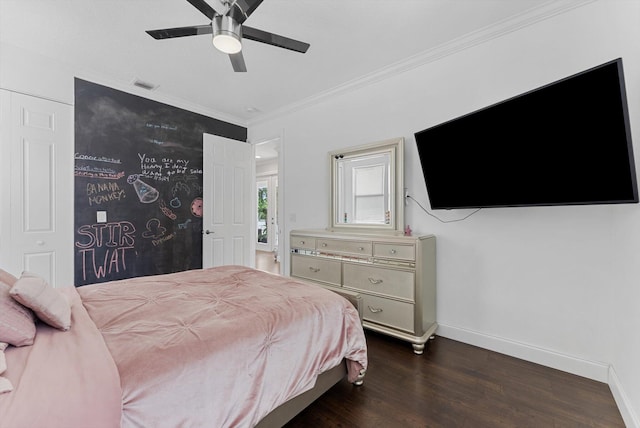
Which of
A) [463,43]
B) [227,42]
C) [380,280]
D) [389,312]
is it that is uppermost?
[463,43]

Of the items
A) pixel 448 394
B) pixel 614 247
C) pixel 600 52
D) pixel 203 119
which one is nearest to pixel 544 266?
pixel 614 247

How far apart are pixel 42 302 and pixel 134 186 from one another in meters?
2.63

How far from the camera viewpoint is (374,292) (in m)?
2.63

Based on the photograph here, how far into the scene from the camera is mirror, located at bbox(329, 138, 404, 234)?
289 cm

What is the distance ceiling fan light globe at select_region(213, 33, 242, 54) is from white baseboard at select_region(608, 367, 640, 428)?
3070mm

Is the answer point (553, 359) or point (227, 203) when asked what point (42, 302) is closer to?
point (227, 203)

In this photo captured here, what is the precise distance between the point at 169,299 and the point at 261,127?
3.43 meters

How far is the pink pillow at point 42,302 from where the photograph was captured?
1.13 metres

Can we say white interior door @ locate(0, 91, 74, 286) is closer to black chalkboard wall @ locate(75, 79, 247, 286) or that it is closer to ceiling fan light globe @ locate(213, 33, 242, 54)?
black chalkboard wall @ locate(75, 79, 247, 286)

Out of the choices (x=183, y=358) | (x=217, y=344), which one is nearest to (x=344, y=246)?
(x=217, y=344)

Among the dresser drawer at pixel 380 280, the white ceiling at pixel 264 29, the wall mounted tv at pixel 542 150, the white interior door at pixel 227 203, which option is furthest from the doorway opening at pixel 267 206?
the wall mounted tv at pixel 542 150

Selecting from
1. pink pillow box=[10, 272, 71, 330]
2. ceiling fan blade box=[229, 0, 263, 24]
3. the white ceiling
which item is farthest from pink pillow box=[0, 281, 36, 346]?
the white ceiling

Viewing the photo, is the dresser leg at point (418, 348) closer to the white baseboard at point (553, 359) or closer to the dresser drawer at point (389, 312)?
the dresser drawer at point (389, 312)

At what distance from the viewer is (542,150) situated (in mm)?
1862
